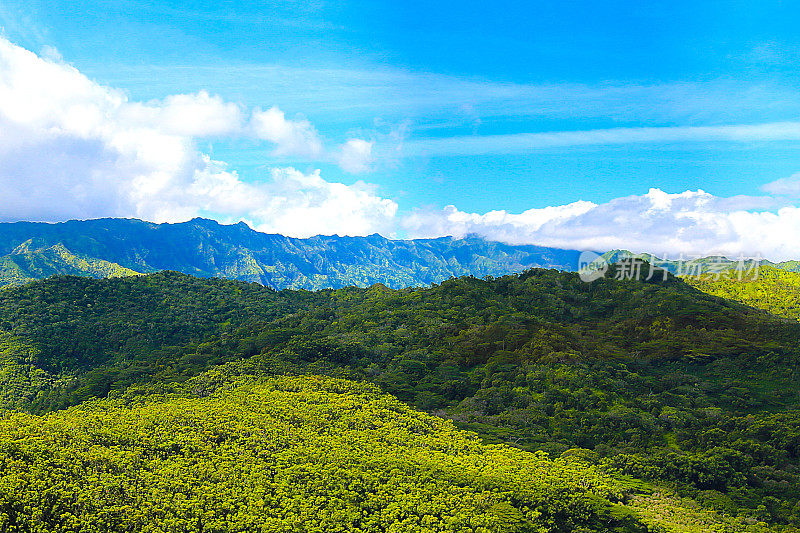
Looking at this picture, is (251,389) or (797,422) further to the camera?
(251,389)

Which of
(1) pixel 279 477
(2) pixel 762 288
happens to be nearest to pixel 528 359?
(1) pixel 279 477

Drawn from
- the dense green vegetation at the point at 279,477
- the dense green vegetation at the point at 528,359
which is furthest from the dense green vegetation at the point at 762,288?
the dense green vegetation at the point at 279,477

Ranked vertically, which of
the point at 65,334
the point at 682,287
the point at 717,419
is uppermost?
the point at 682,287

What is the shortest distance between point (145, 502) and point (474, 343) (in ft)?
196

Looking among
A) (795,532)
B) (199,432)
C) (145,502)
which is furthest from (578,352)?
(145,502)

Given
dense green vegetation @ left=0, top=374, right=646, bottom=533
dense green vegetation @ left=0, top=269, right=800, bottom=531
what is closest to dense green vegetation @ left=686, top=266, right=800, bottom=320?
dense green vegetation @ left=0, top=269, right=800, bottom=531

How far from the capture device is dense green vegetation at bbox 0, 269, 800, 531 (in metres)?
50.8

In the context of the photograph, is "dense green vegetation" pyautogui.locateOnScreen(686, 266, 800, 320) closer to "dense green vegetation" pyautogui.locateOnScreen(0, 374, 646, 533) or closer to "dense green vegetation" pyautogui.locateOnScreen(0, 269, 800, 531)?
"dense green vegetation" pyautogui.locateOnScreen(0, 269, 800, 531)

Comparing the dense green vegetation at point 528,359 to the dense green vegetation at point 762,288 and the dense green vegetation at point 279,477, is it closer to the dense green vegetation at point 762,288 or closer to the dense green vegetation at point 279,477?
the dense green vegetation at point 279,477

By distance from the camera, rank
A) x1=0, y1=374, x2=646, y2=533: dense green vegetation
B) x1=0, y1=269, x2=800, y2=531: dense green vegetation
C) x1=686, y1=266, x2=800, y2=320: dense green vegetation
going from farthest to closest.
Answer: x1=686, y1=266, x2=800, y2=320: dense green vegetation < x1=0, y1=269, x2=800, y2=531: dense green vegetation < x1=0, y1=374, x2=646, y2=533: dense green vegetation

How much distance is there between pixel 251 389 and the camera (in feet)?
200

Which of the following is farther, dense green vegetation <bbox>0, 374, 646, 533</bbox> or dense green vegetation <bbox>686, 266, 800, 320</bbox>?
dense green vegetation <bbox>686, 266, 800, 320</bbox>

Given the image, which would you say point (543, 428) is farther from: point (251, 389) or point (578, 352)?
point (251, 389)

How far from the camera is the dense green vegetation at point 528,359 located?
50.8 meters
